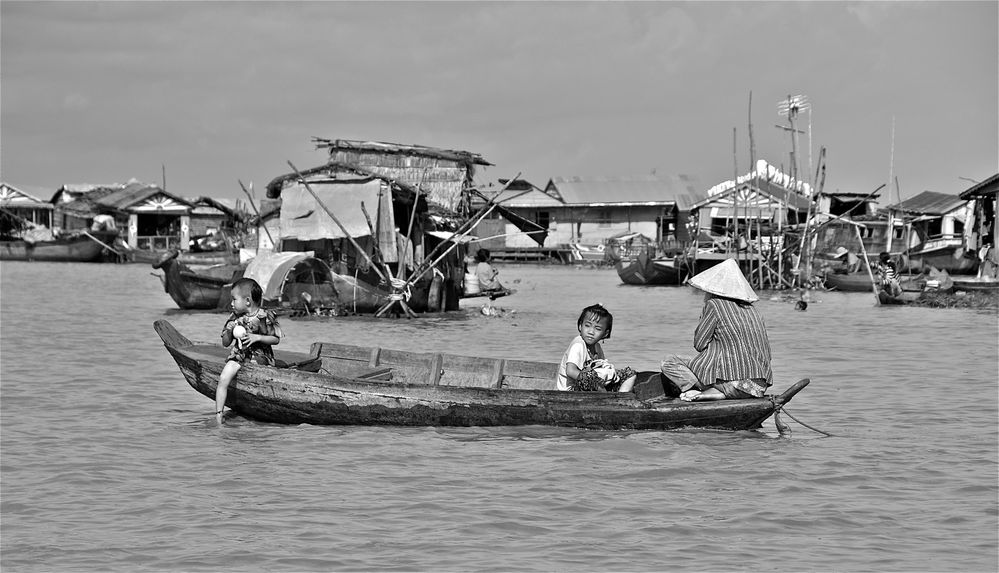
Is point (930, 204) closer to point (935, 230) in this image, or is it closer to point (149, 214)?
point (935, 230)

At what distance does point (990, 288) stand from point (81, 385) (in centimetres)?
1611

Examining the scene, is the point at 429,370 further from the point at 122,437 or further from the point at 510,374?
the point at 122,437

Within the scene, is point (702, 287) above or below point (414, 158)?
below

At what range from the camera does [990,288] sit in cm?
1994

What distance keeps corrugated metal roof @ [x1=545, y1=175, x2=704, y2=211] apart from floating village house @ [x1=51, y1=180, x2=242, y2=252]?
1384cm

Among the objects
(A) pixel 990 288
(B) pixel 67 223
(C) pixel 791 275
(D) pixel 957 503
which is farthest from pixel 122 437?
(B) pixel 67 223

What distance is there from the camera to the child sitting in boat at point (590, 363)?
23.7 ft

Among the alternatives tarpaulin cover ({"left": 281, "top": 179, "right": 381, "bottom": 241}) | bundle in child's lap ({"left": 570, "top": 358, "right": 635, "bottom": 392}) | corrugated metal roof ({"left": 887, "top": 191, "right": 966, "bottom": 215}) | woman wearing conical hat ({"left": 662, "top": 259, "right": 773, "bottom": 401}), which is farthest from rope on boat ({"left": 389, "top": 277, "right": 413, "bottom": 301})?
corrugated metal roof ({"left": 887, "top": 191, "right": 966, "bottom": 215})

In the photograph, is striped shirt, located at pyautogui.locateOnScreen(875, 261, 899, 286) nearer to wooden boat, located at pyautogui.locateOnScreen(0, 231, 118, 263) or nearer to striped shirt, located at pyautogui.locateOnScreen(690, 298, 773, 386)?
striped shirt, located at pyautogui.locateOnScreen(690, 298, 773, 386)

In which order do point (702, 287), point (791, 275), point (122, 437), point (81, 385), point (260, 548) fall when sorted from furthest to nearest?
point (791, 275), point (81, 385), point (122, 437), point (702, 287), point (260, 548)

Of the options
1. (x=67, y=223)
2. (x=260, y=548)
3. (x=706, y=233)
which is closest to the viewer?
(x=260, y=548)

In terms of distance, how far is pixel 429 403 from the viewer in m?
7.59

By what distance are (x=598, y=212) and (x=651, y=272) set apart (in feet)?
49.6

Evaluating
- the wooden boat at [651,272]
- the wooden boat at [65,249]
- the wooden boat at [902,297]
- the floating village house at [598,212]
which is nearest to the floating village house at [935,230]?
the wooden boat at [902,297]
